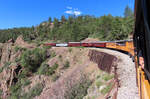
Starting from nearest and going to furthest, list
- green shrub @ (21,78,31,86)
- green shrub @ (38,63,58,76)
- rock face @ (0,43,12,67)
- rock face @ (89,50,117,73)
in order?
rock face @ (89,50,117,73) → green shrub @ (38,63,58,76) → green shrub @ (21,78,31,86) → rock face @ (0,43,12,67)

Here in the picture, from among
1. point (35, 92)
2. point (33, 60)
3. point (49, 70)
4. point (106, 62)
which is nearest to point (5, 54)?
point (33, 60)

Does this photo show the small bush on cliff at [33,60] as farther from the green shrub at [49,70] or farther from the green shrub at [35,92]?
the green shrub at [35,92]

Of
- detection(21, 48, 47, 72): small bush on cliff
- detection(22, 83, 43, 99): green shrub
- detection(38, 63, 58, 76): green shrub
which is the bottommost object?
detection(22, 83, 43, 99): green shrub

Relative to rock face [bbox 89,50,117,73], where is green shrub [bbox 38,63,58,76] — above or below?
below

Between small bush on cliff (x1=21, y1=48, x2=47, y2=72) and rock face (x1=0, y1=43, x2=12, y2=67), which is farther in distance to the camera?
rock face (x1=0, y1=43, x2=12, y2=67)

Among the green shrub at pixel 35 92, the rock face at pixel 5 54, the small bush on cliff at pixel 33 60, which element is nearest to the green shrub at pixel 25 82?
the small bush on cliff at pixel 33 60

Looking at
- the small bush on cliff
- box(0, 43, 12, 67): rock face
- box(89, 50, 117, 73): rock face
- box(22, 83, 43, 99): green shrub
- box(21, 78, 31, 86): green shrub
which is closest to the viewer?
box(89, 50, 117, 73): rock face

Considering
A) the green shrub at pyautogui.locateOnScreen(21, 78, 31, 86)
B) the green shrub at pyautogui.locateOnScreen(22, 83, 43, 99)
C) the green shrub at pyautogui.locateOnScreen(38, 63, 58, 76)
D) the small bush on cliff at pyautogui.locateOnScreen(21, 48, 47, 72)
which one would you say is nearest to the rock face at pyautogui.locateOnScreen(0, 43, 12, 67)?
the small bush on cliff at pyautogui.locateOnScreen(21, 48, 47, 72)

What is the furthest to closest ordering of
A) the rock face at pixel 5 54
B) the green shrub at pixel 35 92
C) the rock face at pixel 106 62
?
1. the rock face at pixel 5 54
2. the green shrub at pixel 35 92
3. the rock face at pixel 106 62

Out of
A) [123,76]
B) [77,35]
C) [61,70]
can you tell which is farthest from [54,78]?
[77,35]

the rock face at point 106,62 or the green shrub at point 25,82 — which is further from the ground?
the rock face at point 106,62

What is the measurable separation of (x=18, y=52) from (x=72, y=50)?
78.3 ft

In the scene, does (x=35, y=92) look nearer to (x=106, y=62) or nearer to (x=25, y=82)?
(x=25, y=82)

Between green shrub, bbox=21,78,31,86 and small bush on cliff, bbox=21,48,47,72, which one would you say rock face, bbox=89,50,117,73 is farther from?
small bush on cliff, bbox=21,48,47,72
